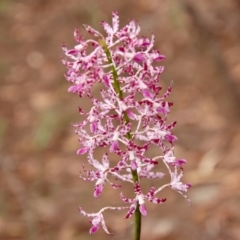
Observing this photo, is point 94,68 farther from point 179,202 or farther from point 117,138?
point 179,202

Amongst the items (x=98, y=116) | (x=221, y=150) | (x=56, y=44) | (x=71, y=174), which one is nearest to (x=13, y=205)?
(x=71, y=174)

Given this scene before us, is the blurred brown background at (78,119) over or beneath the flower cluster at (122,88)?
over

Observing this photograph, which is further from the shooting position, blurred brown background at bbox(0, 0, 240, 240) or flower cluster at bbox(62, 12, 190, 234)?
blurred brown background at bbox(0, 0, 240, 240)

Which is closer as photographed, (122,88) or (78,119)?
(122,88)

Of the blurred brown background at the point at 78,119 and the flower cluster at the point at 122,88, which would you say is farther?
the blurred brown background at the point at 78,119

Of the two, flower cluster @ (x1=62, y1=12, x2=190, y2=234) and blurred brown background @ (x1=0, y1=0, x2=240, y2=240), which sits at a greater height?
blurred brown background @ (x1=0, y1=0, x2=240, y2=240)

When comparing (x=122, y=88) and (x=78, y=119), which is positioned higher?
(x=78, y=119)

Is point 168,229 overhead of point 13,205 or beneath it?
beneath

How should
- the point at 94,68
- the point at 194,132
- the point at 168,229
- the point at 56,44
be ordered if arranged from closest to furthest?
the point at 94,68 < the point at 168,229 < the point at 194,132 < the point at 56,44
